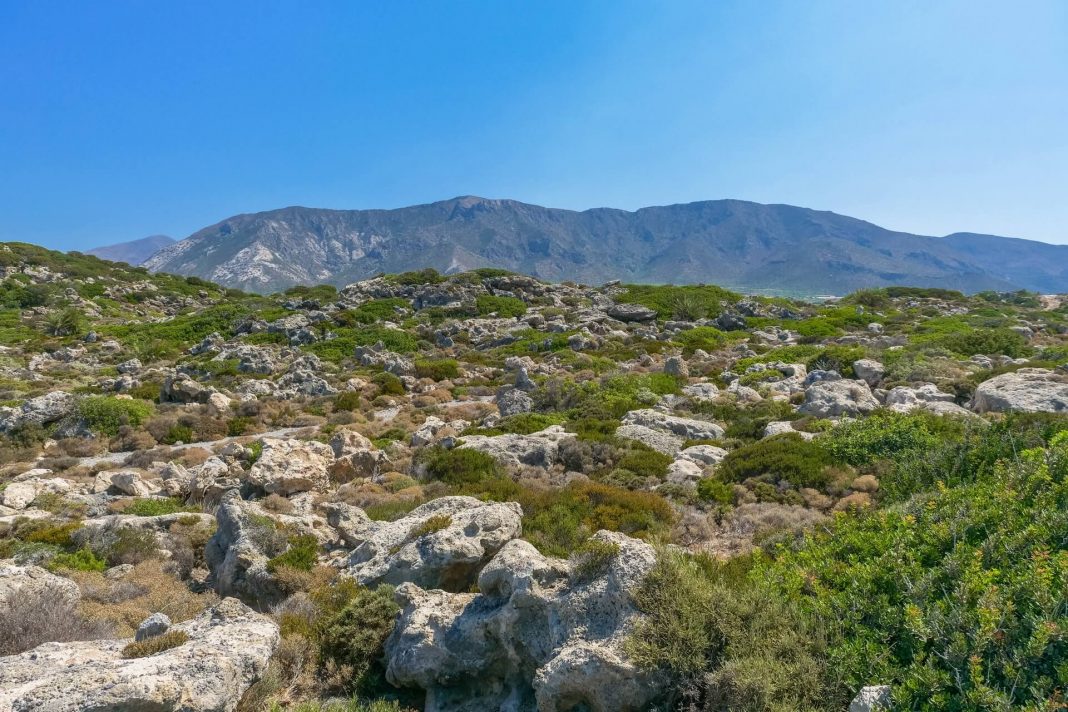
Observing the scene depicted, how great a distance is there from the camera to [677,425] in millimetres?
15922

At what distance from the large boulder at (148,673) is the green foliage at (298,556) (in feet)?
7.82

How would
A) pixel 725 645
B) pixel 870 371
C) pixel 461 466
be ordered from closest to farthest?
pixel 725 645 < pixel 461 466 < pixel 870 371

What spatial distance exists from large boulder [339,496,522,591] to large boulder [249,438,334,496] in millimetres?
4633

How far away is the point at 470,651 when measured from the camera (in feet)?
17.6

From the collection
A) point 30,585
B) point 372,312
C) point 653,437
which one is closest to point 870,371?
point 653,437

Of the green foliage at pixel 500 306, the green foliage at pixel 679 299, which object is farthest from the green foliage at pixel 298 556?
the green foliage at pixel 679 299

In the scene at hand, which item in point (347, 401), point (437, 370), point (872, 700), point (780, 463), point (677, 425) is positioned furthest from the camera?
point (437, 370)

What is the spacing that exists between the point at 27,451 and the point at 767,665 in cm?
2038

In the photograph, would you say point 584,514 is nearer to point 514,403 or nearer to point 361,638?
point 361,638

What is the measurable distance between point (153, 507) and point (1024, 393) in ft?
66.6

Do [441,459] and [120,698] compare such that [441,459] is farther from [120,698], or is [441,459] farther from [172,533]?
[120,698]

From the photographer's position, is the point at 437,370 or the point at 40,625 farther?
the point at 437,370

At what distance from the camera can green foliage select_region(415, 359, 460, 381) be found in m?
26.6

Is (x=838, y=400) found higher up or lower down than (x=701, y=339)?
lower down
